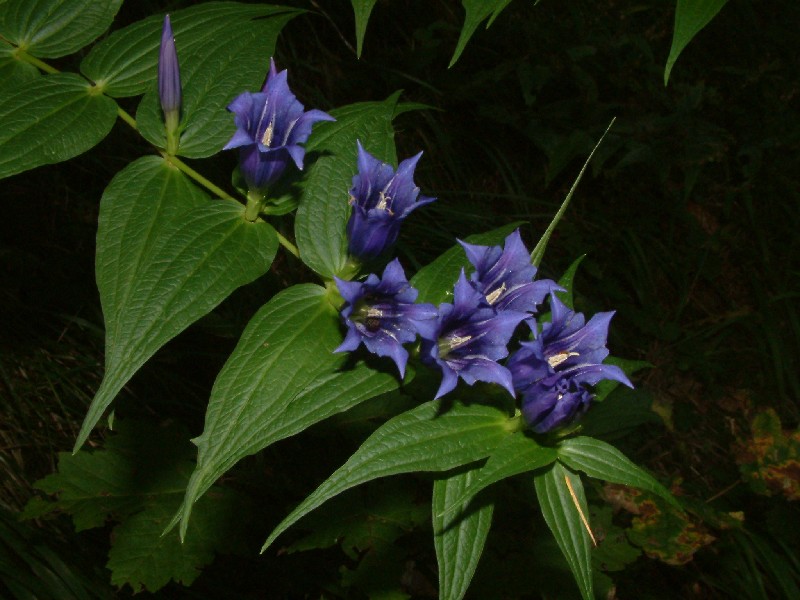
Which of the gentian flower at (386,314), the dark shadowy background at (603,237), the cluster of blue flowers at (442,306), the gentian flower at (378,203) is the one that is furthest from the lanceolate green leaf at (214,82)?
the dark shadowy background at (603,237)

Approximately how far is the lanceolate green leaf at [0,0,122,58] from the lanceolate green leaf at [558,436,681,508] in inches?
52.8

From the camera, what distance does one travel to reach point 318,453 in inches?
130

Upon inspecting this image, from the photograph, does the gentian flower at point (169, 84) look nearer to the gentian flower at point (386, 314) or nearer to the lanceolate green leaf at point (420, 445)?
the gentian flower at point (386, 314)

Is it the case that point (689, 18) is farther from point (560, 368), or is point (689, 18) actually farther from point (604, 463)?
point (604, 463)

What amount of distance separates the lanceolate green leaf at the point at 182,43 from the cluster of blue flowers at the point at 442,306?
0.18m

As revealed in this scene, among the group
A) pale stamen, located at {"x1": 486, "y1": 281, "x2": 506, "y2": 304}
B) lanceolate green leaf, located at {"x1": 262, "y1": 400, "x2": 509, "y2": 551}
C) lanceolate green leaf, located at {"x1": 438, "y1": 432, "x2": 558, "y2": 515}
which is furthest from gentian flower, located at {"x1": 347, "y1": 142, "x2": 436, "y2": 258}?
lanceolate green leaf, located at {"x1": 438, "y1": 432, "x2": 558, "y2": 515}

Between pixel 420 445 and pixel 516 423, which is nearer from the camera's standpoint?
pixel 420 445

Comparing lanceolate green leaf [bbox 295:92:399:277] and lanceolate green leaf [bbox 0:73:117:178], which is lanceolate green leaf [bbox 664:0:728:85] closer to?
lanceolate green leaf [bbox 295:92:399:277]

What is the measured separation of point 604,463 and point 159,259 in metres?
0.87

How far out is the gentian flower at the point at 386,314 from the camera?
1.35 meters

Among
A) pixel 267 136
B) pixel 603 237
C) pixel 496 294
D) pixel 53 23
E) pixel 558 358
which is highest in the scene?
pixel 53 23

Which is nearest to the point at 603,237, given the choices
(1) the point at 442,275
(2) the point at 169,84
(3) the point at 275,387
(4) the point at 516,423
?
(1) the point at 442,275

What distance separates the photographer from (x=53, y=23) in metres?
1.75

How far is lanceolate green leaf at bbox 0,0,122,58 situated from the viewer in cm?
→ 172
